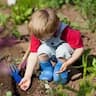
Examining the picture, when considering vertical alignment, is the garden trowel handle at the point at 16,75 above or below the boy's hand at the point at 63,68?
below

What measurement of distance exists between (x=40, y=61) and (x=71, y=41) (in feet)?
0.94

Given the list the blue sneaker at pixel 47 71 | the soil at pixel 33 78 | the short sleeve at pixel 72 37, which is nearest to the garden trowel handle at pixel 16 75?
the soil at pixel 33 78

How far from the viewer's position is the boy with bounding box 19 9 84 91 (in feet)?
8.05

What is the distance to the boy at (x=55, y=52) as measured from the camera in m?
2.45

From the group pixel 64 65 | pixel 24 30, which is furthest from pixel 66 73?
pixel 24 30

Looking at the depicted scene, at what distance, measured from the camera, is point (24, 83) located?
2.60 metres

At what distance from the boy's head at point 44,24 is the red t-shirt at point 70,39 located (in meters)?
0.20

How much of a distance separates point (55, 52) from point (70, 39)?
0.15 m

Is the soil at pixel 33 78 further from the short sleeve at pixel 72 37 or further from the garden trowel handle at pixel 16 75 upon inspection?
the short sleeve at pixel 72 37

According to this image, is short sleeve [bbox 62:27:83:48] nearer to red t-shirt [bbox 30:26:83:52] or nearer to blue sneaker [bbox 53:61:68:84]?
red t-shirt [bbox 30:26:83:52]

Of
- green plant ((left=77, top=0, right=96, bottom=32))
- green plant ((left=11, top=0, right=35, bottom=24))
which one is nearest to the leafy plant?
green plant ((left=11, top=0, right=35, bottom=24))

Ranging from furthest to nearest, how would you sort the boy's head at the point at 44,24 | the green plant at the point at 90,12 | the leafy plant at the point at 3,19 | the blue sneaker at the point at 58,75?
1. the leafy plant at the point at 3,19
2. the green plant at the point at 90,12
3. the blue sneaker at the point at 58,75
4. the boy's head at the point at 44,24

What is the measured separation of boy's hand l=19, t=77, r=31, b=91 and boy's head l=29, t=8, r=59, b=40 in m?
0.47

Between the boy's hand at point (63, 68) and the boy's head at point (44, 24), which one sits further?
the boy's hand at point (63, 68)
